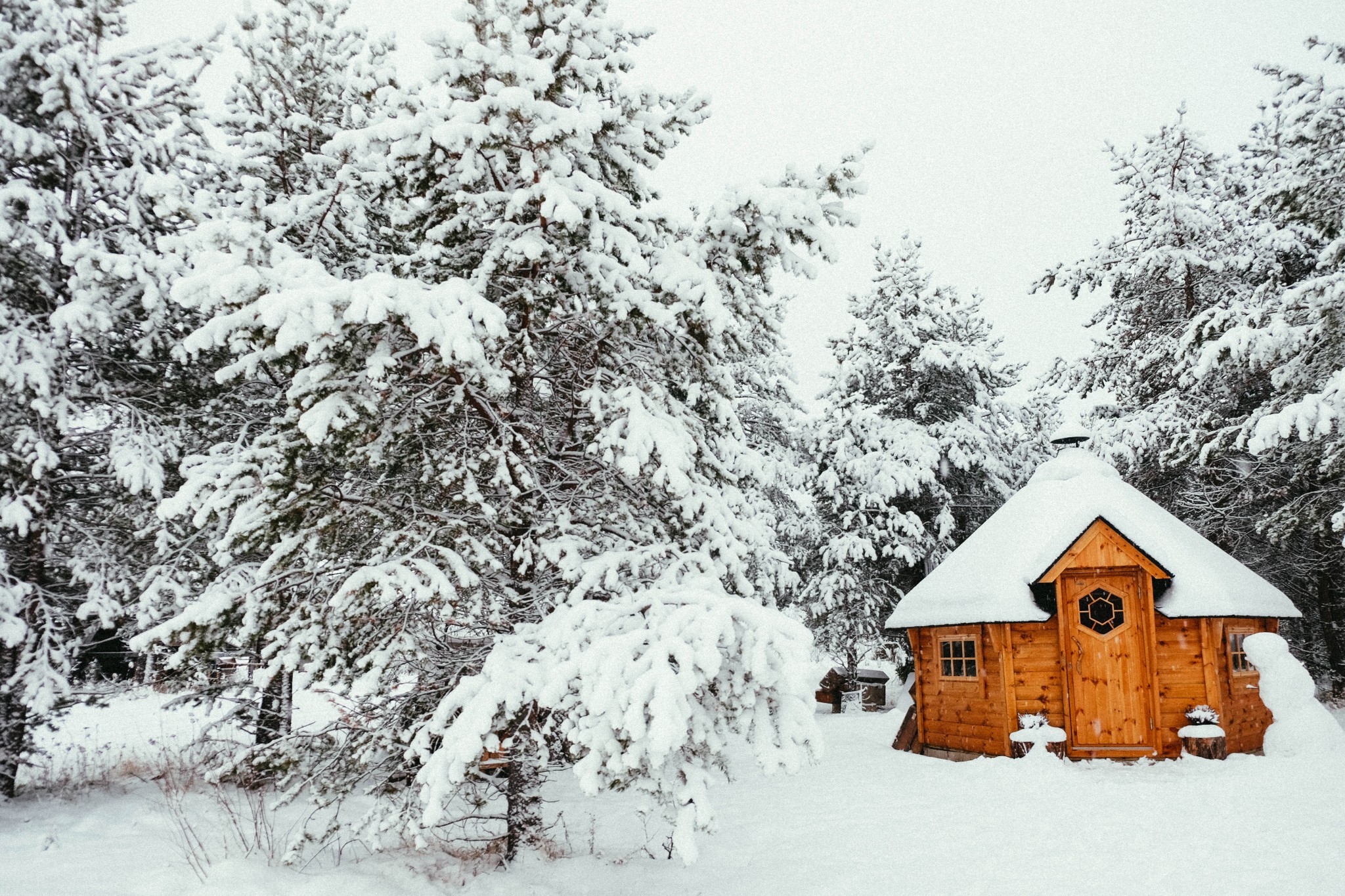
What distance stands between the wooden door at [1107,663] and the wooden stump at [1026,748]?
0.27 metres

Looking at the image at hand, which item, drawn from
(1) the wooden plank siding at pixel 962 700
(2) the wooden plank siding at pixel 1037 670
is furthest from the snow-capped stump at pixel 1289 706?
(1) the wooden plank siding at pixel 962 700

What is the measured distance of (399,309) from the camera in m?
5.09

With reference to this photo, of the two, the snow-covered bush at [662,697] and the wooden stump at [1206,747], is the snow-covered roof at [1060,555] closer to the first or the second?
the wooden stump at [1206,747]

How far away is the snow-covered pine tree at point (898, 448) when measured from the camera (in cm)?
1908

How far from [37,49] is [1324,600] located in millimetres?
22816

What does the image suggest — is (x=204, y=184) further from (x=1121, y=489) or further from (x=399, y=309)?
(x=1121, y=489)

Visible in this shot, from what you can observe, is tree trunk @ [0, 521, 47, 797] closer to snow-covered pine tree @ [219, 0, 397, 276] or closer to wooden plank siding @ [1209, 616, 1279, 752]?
snow-covered pine tree @ [219, 0, 397, 276]

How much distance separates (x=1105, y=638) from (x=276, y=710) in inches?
474

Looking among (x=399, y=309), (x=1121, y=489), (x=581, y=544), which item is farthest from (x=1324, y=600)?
(x=399, y=309)

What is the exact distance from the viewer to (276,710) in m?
9.98

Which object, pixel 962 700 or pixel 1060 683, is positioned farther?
pixel 962 700

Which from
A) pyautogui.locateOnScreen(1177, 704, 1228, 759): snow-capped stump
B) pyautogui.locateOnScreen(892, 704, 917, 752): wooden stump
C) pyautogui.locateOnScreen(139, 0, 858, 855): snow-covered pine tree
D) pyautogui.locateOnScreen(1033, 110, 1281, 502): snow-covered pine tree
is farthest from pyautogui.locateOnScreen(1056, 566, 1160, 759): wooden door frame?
pyautogui.locateOnScreen(139, 0, 858, 855): snow-covered pine tree

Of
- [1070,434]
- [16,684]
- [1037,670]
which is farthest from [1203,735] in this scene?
[16,684]

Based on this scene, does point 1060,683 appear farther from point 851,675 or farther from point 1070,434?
point 851,675
